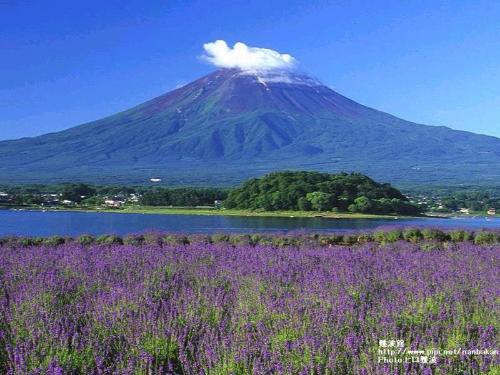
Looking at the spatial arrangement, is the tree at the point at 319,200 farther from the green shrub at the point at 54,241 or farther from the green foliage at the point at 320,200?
the green shrub at the point at 54,241

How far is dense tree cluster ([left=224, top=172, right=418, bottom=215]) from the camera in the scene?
40.8 metres

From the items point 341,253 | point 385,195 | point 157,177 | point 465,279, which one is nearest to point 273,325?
point 465,279

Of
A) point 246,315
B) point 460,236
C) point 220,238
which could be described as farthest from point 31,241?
point 460,236

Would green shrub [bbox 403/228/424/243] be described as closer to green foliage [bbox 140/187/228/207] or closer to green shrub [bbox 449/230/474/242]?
green shrub [bbox 449/230/474/242]

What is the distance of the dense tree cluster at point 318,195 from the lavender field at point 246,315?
101ft

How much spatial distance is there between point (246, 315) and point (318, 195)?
3466cm

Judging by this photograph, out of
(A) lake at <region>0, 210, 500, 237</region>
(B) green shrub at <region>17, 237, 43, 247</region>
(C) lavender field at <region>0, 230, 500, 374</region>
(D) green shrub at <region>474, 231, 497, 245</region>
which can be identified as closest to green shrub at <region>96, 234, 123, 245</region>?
(B) green shrub at <region>17, 237, 43, 247</region>

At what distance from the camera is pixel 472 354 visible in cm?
484

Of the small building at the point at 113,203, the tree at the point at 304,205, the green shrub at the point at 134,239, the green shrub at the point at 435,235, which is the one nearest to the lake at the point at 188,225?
the tree at the point at 304,205

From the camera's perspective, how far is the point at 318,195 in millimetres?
40312

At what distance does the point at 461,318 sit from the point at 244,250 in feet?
17.4

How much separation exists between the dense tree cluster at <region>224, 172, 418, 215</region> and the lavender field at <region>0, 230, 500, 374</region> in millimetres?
30876

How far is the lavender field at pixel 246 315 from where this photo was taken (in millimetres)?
4680

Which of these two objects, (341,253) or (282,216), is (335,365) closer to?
(341,253)
